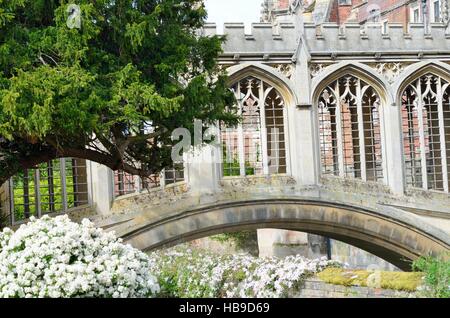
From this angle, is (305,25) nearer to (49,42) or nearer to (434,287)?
(49,42)

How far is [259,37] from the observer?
20547 millimetres

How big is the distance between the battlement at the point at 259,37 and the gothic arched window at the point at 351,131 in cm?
123

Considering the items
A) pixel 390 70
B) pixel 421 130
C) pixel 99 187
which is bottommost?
pixel 99 187

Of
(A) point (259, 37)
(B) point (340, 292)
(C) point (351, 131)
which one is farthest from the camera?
(C) point (351, 131)

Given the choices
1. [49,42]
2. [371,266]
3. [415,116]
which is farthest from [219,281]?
[371,266]

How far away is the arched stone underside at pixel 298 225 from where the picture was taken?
19625mm

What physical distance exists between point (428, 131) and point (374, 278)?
11496 millimetres

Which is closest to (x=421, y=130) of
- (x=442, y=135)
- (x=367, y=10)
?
(x=442, y=135)

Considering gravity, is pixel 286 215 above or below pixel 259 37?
below

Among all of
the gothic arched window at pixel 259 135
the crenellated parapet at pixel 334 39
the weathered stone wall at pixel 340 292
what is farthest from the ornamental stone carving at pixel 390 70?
the weathered stone wall at pixel 340 292

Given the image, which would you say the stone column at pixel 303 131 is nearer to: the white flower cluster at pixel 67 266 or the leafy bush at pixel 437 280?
the leafy bush at pixel 437 280

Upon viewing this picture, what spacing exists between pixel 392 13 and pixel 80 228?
806 inches

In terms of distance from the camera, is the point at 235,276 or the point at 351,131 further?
the point at 351,131

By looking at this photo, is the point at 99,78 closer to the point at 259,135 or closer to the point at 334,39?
the point at 259,135
